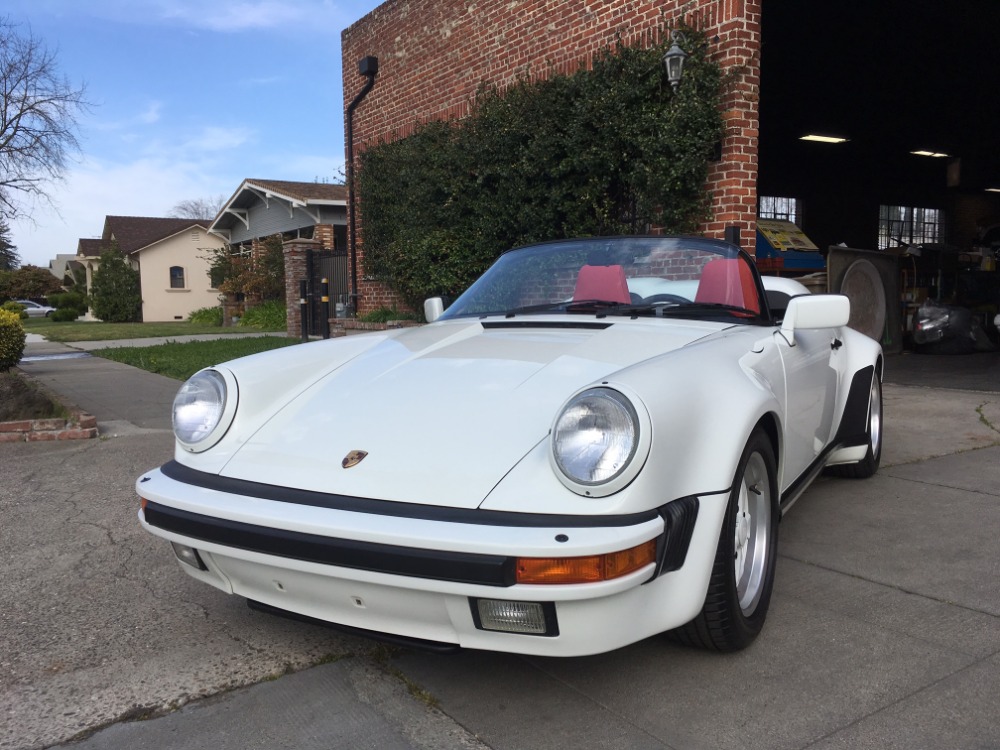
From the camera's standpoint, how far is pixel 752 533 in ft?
8.87

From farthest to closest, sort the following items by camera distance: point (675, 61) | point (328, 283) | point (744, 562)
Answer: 1. point (328, 283)
2. point (675, 61)
3. point (744, 562)

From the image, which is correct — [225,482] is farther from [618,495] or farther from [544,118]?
[544,118]

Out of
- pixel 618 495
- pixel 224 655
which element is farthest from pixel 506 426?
pixel 224 655

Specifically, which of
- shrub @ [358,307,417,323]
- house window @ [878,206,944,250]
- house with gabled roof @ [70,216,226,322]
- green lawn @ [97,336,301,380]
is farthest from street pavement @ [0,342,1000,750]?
house with gabled roof @ [70,216,226,322]

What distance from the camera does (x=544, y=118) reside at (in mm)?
8695

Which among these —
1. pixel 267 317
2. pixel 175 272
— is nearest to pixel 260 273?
pixel 267 317

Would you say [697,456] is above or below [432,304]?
below

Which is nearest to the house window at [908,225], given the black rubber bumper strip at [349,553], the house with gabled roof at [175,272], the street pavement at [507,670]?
the street pavement at [507,670]

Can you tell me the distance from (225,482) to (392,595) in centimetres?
67

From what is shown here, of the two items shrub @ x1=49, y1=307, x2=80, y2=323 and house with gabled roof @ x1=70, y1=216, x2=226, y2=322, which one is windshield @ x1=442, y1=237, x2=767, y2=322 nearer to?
house with gabled roof @ x1=70, y1=216, x2=226, y2=322

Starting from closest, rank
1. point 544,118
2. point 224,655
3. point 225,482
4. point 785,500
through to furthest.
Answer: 1. point 225,482
2. point 224,655
3. point 785,500
4. point 544,118

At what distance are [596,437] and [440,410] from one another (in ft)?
1.84

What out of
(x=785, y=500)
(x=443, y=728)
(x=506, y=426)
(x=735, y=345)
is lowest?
(x=443, y=728)

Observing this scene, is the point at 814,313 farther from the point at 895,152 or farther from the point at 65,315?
the point at 65,315
